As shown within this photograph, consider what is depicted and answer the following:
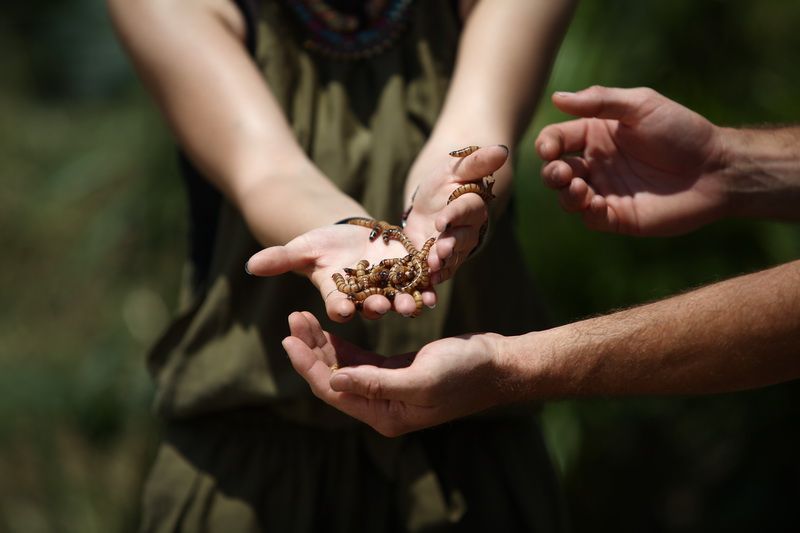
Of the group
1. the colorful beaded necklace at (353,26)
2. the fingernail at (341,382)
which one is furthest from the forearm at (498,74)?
the fingernail at (341,382)

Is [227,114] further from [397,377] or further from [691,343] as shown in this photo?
[691,343]

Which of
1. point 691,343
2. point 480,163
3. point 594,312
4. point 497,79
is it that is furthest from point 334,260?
point 594,312

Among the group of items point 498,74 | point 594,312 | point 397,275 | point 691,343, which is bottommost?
point 594,312

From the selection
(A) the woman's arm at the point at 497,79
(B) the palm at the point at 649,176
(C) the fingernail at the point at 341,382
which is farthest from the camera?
(B) the palm at the point at 649,176

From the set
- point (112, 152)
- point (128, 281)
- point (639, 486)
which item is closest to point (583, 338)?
point (639, 486)

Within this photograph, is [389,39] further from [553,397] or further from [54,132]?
[54,132]

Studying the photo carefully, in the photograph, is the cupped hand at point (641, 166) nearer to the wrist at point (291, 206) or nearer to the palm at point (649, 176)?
the palm at point (649, 176)
